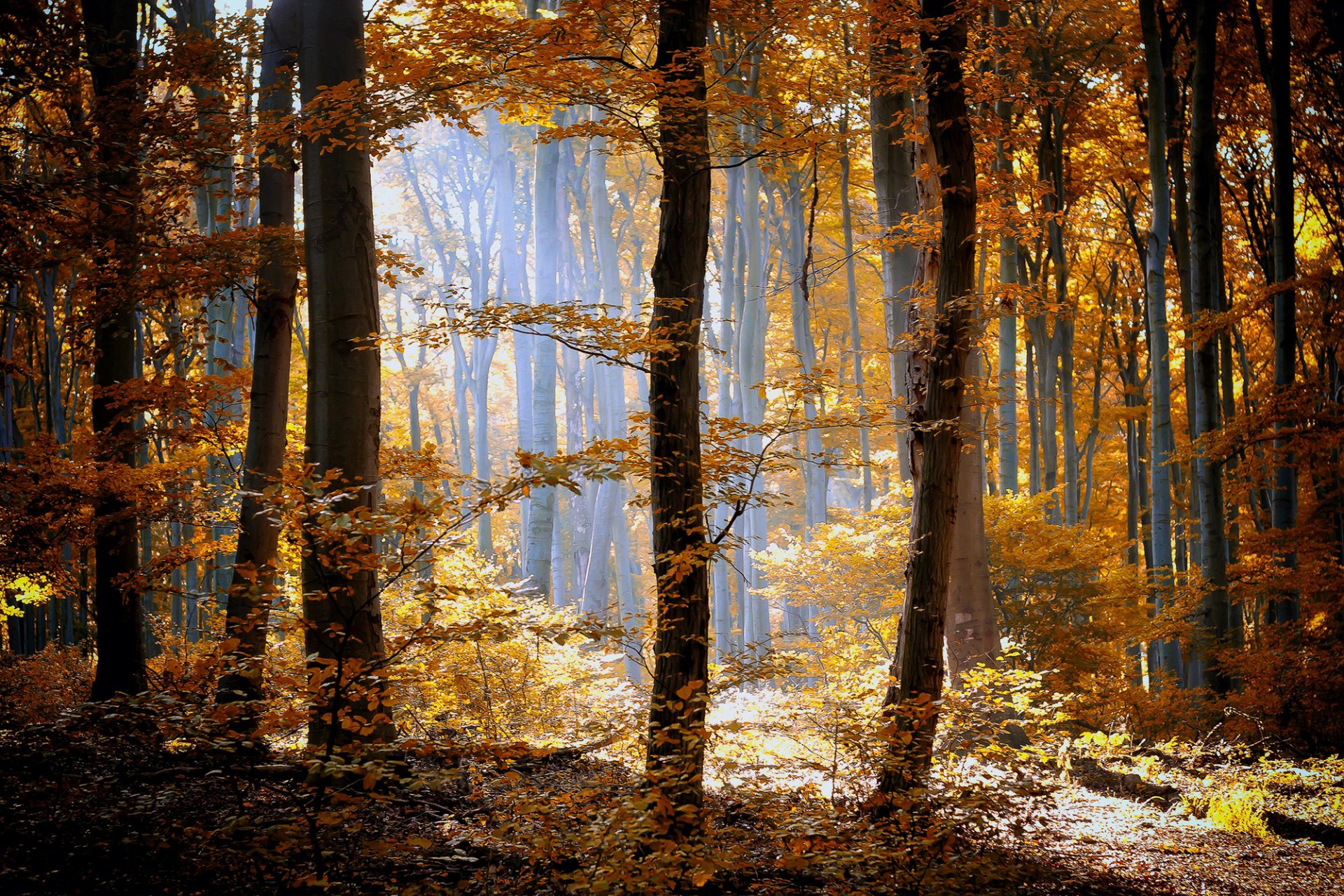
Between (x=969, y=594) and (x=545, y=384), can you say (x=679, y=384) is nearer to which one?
(x=969, y=594)

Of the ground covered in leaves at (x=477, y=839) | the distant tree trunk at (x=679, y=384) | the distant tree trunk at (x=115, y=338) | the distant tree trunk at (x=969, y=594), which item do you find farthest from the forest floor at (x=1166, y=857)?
the distant tree trunk at (x=115, y=338)

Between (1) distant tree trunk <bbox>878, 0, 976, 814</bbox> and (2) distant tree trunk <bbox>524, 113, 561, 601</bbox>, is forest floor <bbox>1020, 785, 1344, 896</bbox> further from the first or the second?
(2) distant tree trunk <bbox>524, 113, 561, 601</bbox>

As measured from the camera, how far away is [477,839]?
3977 mm

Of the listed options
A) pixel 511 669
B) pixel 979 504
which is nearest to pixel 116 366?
pixel 511 669

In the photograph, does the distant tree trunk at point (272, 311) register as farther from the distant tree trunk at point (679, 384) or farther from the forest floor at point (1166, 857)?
the forest floor at point (1166, 857)

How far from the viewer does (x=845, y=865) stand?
4.26 meters

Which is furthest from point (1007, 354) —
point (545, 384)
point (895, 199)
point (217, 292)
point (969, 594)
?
point (217, 292)

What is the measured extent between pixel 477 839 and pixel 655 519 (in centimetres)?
198

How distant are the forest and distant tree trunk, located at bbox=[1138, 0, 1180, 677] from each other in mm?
56

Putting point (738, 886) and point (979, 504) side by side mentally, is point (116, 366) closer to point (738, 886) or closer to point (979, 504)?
point (738, 886)

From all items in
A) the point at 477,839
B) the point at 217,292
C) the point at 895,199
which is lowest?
the point at 477,839

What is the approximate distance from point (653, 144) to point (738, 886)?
160 inches

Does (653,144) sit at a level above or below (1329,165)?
below

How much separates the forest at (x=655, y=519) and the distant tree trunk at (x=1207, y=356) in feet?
0.16
